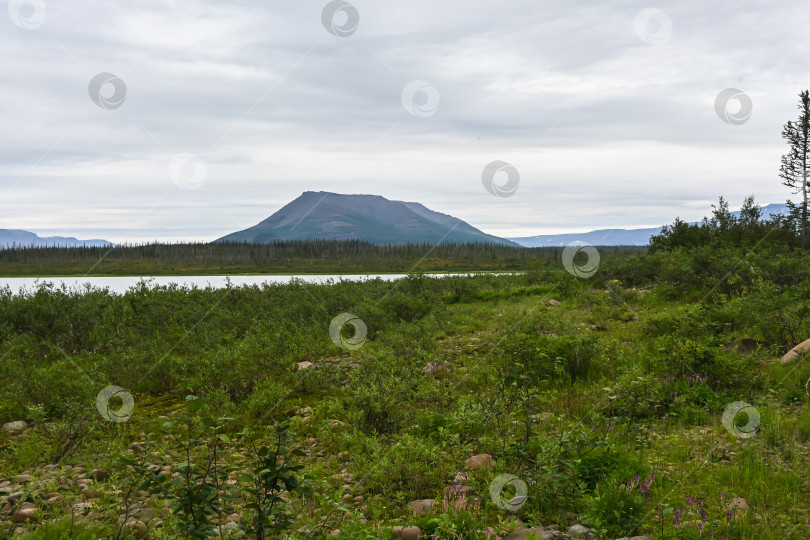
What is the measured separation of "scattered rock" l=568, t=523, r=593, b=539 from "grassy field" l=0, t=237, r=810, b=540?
0.45 ft

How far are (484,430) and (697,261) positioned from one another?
16692 millimetres

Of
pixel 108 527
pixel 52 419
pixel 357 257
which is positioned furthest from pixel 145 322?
pixel 357 257

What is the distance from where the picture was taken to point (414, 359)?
10.1 metres

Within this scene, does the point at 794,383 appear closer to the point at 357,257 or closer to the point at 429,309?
the point at 429,309

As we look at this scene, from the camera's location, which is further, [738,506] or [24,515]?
[24,515]

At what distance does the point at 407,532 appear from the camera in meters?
4.09

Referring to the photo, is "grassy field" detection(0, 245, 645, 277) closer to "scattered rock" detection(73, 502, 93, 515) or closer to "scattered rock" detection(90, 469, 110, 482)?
"scattered rock" detection(90, 469, 110, 482)

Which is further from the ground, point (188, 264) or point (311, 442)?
point (188, 264)
